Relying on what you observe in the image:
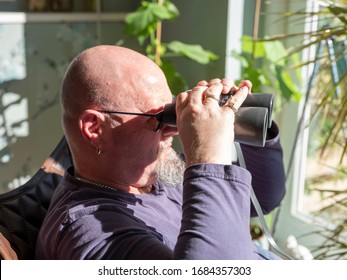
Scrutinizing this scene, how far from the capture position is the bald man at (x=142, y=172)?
2.99ft

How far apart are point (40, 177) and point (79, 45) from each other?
1240 mm

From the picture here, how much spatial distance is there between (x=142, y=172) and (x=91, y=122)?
17cm

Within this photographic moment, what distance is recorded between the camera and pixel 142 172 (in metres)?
1.15

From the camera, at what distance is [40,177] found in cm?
136

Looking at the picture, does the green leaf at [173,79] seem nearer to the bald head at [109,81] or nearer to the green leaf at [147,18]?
the green leaf at [147,18]

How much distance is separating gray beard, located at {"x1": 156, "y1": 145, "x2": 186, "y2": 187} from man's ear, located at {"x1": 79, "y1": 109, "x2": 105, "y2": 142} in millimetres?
168

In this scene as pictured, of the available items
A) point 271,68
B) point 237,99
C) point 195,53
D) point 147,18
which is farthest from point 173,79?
point 237,99

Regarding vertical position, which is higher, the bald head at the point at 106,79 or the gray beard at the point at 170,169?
the bald head at the point at 106,79

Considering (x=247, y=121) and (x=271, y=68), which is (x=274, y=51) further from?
(x=247, y=121)

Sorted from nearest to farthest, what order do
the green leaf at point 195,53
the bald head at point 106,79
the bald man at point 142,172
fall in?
the bald man at point 142,172 → the bald head at point 106,79 → the green leaf at point 195,53

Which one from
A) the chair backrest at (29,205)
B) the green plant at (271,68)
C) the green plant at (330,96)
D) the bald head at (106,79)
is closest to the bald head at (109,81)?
the bald head at (106,79)

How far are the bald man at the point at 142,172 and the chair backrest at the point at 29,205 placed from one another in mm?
74

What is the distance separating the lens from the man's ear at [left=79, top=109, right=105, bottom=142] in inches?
42.2

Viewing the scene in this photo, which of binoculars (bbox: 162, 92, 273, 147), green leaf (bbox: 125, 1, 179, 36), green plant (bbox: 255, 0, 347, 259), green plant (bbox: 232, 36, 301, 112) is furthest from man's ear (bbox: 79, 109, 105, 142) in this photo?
green leaf (bbox: 125, 1, 179, 36)
